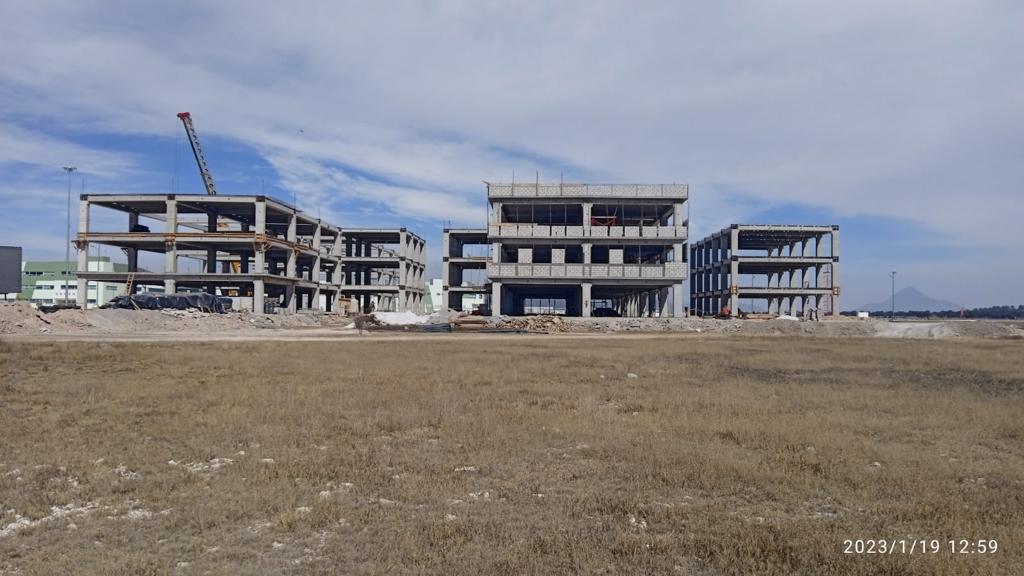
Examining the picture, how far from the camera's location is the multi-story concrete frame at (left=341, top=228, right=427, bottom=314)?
313 ft

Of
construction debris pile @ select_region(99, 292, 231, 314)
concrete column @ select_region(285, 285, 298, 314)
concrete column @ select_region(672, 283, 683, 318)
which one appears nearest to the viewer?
construction debris pile @ select_region(99, 292, 231, 314)

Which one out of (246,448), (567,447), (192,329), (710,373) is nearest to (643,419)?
(567,447)

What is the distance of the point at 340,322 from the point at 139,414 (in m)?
55.0

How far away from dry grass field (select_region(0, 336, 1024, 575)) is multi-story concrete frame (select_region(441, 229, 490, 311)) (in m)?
74.4

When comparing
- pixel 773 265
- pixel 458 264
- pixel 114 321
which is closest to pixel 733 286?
pixel 773 265

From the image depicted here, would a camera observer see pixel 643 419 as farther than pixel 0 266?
No

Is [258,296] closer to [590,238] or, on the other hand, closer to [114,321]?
[114,321]

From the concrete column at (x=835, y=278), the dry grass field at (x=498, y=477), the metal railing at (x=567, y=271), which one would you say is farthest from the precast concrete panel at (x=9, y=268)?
the concrete column at (x=835, y=278)

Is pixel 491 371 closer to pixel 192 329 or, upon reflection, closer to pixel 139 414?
pixel 139 414

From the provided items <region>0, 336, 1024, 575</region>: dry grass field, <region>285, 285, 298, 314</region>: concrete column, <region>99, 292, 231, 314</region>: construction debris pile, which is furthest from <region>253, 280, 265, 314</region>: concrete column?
<region>0, 336, 1024, 575</region>: dry grass field

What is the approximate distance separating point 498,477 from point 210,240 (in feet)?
216

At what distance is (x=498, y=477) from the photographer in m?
7.56

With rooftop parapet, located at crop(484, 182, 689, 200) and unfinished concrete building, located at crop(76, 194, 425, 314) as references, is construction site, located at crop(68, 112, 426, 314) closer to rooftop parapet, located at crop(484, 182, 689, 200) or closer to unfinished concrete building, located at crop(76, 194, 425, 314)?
unfinished concrete building, located at crop(76, 194, 425, 314)

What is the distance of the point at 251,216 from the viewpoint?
72.8m
